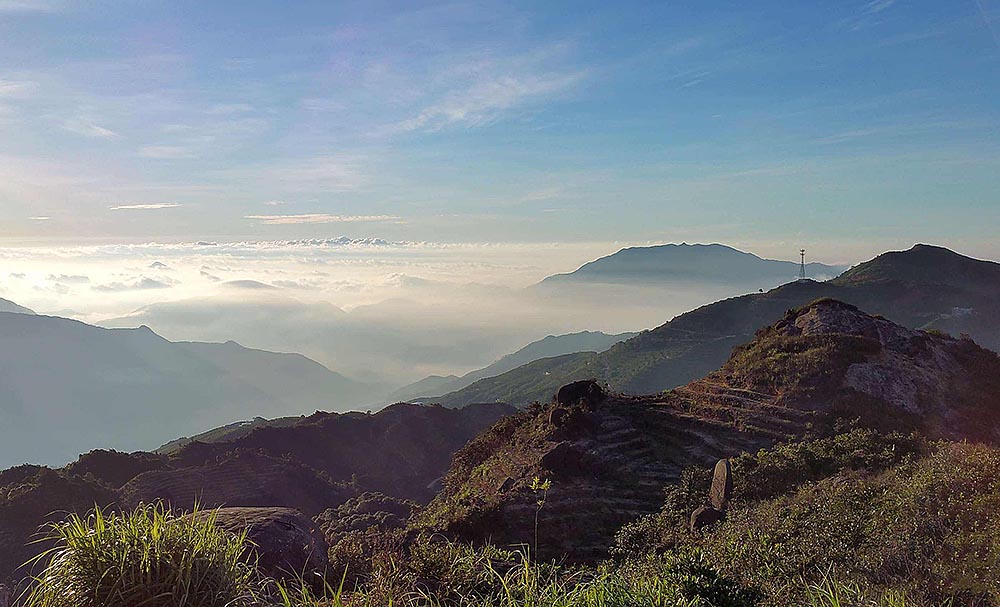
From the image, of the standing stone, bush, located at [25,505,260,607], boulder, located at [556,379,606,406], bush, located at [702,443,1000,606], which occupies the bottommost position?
the standing stone

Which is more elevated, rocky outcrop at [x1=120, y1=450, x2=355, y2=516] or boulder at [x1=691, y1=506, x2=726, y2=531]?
boulder at [x1=691, y1=506, x2=726, y2=531]


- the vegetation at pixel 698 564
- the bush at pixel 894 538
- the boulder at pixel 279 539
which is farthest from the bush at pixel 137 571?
the bush at pixel 894 538

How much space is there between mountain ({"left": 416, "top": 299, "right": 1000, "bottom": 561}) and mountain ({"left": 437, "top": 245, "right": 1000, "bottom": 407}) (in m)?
42.7

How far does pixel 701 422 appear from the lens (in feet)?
79.6

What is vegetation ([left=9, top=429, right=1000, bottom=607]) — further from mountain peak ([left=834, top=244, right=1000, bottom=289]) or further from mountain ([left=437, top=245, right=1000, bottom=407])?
mountain peak ([left=834, top=244, right=1000, bottom=289])

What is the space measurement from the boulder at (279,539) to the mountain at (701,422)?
6584 mm

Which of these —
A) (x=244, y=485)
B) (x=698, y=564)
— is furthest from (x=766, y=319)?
(x=698, y=564)

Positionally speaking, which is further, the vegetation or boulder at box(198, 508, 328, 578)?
boulder at box(198, 508, 328, 578)

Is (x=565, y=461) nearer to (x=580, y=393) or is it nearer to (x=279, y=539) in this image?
(x=580, y=393)

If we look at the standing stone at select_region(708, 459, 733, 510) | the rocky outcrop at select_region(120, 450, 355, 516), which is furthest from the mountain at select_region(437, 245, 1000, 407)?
the standing stone at select_region(708, 459, 733, 510)

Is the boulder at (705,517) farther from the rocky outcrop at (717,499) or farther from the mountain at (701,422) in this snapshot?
the mountain at (701,422)

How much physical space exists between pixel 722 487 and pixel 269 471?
32.0 m

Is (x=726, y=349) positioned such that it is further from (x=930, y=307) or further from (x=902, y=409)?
(x=902, y=409)

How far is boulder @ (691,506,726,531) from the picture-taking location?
1423 centimetres
